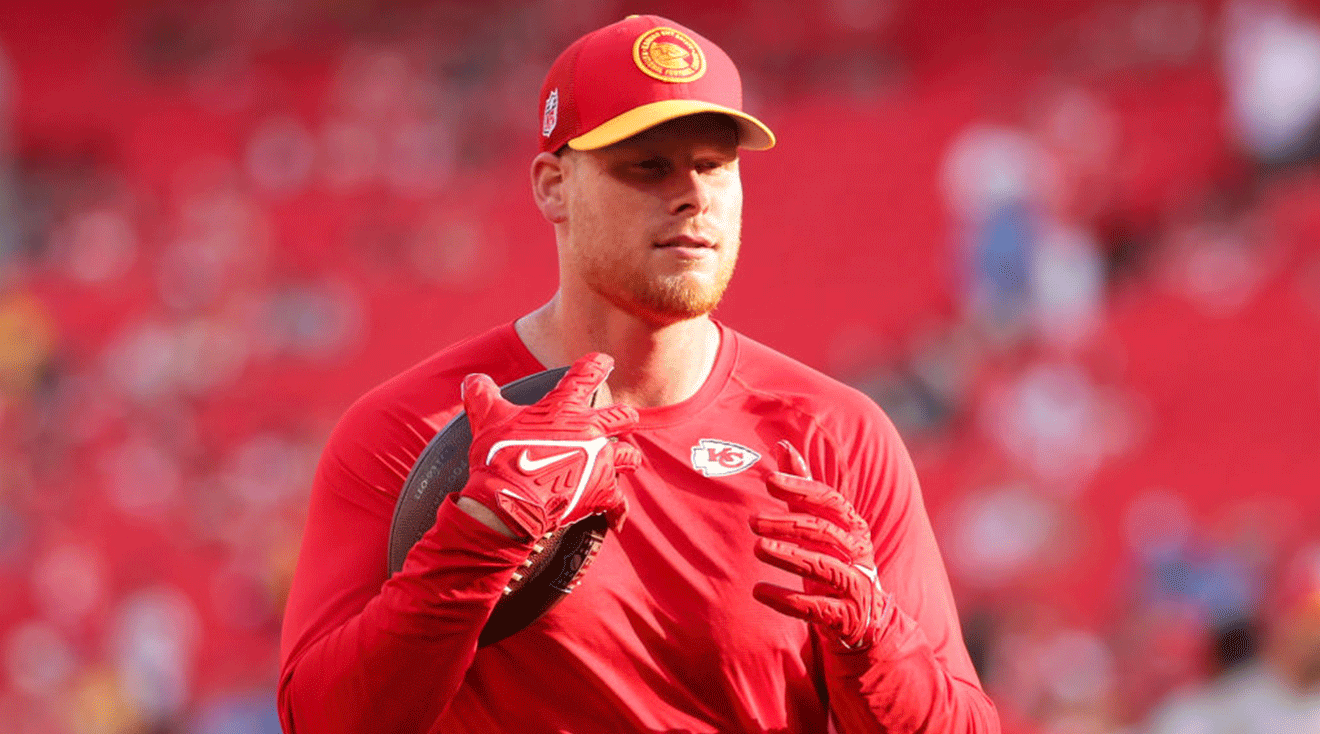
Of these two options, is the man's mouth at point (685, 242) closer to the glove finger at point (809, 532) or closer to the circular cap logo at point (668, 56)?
the circular cap logo at point (668, 56)

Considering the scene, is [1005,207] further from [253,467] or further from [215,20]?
[215,20]

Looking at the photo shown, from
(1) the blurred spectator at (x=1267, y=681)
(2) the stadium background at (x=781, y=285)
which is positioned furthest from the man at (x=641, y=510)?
(2) the stadium background at (x=781, y=285)

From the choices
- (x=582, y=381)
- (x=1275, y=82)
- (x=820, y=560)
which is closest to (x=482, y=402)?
(x=582, y=381)

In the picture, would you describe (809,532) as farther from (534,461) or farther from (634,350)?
(634,350)

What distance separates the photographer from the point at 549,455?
1.91m

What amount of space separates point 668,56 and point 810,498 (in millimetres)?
707

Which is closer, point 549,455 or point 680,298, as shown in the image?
point 549,455

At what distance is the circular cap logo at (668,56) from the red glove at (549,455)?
480mm

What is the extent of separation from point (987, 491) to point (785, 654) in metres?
6.19

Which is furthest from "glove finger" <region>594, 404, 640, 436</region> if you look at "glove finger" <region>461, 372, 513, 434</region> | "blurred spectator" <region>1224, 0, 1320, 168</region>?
"blurred spectator" <region>1224, 0, 1320, 168</region>

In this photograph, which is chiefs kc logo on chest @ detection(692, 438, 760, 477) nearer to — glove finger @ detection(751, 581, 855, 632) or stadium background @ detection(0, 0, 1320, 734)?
glove finger @ detection(751, 581, 855, 632)

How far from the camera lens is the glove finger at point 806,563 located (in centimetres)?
195

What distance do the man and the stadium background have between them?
4.46 meters

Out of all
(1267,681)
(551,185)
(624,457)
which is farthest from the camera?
(1267,681)
